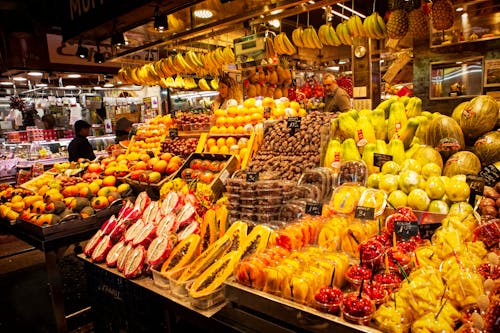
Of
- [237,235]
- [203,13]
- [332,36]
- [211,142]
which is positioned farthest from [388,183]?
[203,13]

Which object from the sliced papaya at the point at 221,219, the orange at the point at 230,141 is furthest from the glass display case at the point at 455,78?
the sliced papaya at the point at 221,219

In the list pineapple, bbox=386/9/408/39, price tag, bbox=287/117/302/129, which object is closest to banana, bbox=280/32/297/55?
pineapple, bbox=386/9/408/39

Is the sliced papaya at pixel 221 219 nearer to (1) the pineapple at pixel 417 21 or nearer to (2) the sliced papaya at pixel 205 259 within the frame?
(2) the sliced papaya at pixel 205 259

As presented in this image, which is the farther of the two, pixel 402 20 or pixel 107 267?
pixel 402 20

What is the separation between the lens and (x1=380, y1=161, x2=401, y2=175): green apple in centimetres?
239

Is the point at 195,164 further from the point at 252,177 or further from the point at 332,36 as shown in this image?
the point at 332,36

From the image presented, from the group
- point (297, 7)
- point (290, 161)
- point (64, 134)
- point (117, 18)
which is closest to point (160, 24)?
point (117, 18)

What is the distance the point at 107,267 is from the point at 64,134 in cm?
839

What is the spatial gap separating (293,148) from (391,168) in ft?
2.77

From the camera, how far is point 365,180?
2.52m

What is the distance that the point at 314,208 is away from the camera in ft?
7.07

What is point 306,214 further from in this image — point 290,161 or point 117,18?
point 117,18

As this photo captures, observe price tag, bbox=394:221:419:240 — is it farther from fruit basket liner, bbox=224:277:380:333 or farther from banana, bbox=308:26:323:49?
banana, bbox=308:26:323:49

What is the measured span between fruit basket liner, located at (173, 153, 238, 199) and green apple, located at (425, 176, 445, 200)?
1.64m
